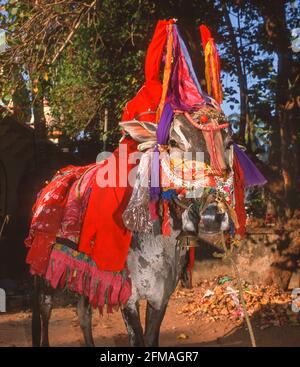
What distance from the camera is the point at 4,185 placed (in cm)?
1234

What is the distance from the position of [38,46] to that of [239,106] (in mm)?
4967

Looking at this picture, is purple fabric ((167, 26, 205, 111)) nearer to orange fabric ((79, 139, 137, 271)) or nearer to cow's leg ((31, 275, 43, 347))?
orange fabric ((79, 139, 137, 271))

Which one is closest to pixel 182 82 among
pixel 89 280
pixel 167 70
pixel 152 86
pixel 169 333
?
pixel 167 70

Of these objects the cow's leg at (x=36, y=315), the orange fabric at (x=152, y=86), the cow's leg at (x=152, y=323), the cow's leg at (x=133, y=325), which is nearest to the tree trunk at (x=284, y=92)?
the orange fabric at (x=152, y=86)

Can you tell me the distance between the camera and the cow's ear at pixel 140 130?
3.90m

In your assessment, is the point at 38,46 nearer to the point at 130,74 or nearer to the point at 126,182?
the point at 130,74

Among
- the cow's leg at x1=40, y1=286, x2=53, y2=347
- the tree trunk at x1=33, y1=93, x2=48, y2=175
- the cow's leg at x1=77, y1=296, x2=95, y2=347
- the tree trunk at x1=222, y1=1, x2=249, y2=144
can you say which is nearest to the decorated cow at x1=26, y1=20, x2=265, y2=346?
the cow's leg at x1=40, y1=286, x2=53, y2=347

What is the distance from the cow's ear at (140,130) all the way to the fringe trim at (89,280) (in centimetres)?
106

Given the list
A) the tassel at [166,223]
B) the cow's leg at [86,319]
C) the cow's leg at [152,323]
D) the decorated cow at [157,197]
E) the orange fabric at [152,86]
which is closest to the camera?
the decorated cow at [157,197]

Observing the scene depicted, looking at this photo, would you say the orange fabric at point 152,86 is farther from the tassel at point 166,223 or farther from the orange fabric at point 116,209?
the tassel at point 166,223

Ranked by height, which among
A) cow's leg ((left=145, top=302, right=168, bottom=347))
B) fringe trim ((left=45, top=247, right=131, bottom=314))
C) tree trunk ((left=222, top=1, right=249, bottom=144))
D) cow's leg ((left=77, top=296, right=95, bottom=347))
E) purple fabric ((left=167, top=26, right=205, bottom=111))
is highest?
tree trunk ((left=222, top=1, right=249, bottom=144))

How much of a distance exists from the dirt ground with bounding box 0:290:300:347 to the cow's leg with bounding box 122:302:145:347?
2.68 m

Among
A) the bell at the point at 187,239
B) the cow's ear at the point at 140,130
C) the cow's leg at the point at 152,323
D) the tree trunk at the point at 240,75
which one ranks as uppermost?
the tree trunk at the point at 240,75

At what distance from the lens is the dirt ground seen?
6668mm
